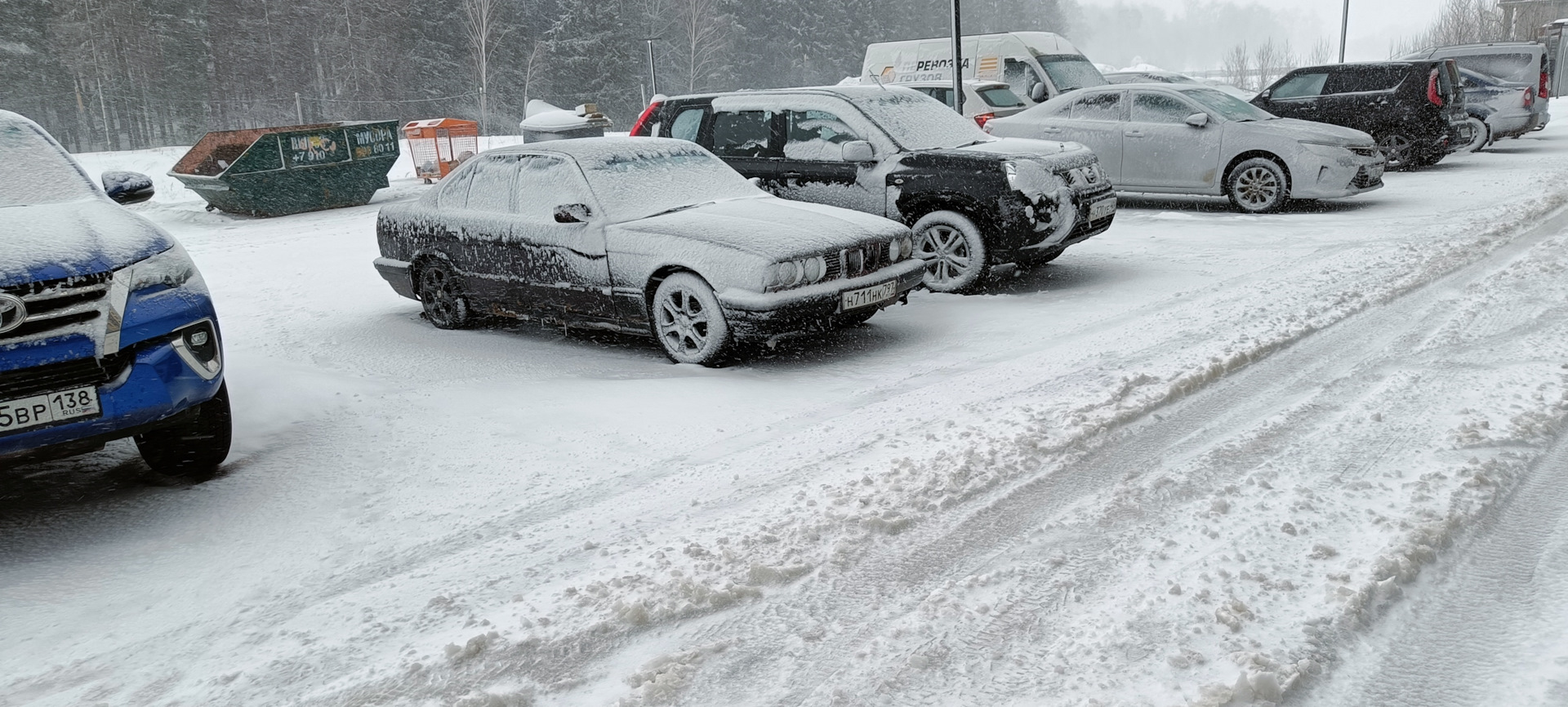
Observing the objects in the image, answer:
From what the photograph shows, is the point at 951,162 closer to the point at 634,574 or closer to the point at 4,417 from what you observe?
the point at 634,574

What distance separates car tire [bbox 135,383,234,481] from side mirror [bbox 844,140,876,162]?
15.9 ft

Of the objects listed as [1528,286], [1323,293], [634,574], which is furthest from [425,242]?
[1528,286]

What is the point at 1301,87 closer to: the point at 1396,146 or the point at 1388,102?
the point at 1388,102

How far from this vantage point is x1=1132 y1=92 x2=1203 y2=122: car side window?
11508 millimetres

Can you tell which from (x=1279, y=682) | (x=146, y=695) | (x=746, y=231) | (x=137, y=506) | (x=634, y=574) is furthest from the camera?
(x=746, y=231)

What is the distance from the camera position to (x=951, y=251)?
7902 mm

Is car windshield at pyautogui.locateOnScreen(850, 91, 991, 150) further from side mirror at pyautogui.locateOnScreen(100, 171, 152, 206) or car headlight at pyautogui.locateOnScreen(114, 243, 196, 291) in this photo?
car headlight at pyautogui.locateOnScreen(114, 243, 196, 291)

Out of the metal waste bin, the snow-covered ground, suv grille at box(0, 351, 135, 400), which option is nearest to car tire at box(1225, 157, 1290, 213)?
the snow-covered ground

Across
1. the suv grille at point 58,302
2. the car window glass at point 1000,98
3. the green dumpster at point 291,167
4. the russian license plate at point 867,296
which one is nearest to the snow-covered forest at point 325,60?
the green dumpster at point 291,167

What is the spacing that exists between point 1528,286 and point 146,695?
7.57 metres

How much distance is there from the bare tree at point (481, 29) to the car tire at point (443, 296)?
1501 inches

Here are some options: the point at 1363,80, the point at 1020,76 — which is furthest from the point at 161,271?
the point at 1020,76

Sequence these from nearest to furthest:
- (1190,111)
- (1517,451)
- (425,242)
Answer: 1. (1517,451)
2. (425,242)
3. (1190,111)

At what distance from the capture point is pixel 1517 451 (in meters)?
3.93
